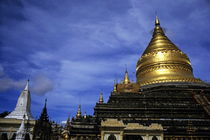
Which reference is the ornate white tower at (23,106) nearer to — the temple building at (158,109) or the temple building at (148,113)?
the temple building at (148,113)

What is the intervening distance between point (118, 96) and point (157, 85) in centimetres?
739

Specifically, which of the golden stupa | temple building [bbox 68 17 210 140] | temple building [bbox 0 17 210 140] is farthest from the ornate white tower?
the golden stupa

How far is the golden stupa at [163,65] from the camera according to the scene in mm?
32625

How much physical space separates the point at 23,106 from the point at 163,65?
2309 cm

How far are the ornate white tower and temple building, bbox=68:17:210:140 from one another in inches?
279

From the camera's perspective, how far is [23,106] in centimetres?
2659

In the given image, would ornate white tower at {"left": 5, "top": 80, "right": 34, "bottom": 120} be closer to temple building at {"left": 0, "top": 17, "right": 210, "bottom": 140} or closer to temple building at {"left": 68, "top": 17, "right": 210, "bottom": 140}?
temple building at {"left": 0, "top": 17, "right": 210, "bottom": 140}

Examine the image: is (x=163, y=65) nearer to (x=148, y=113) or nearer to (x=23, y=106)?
(x=148, y=113)

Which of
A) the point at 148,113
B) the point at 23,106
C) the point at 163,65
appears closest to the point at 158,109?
the point at 148,113

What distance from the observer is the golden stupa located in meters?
32.6

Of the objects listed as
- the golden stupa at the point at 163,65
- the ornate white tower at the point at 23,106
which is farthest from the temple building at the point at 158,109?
the ornate white tower at the point at 23,106

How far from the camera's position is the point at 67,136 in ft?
63.7

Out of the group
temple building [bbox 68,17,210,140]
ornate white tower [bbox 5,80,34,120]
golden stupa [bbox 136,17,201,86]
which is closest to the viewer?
temple building [bbox 68,17,210,140]

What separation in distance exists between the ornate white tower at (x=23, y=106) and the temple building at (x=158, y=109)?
7090mm
